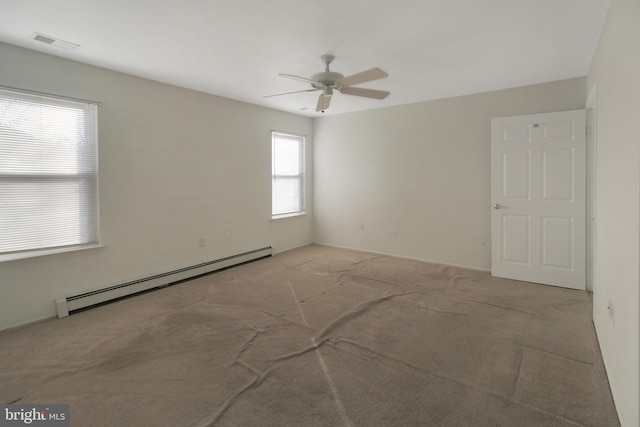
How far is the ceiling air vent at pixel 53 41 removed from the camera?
2646 millimetres

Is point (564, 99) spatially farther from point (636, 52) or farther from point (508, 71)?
point (636, 52)

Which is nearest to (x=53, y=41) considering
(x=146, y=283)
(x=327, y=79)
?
(x=327, y=79)

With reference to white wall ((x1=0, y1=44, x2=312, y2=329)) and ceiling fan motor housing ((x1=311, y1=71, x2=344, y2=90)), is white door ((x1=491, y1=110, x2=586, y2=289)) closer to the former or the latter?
ceiling fan motor housing ((x1=311, y1=71, x2=344, y2=90))

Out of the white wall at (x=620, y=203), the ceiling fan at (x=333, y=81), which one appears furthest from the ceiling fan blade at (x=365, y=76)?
the white wall at (x=620, y=203)

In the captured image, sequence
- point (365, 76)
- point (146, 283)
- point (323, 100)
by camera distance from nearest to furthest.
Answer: point (365, 76) → point (323, 100) → point (146, 283)

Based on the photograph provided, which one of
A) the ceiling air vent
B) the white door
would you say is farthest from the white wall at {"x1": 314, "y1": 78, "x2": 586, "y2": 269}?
the ceiling air vent

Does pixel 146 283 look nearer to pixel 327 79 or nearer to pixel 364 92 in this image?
pixel 327 79

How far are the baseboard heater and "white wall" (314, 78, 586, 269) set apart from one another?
1.92m

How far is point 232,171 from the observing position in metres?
4.82

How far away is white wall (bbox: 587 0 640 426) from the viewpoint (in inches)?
60.8

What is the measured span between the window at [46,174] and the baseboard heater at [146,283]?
1.75 feet

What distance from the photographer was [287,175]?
5.89 m

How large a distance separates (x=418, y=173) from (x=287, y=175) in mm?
2310

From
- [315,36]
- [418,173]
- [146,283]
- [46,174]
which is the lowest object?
[146,283]
